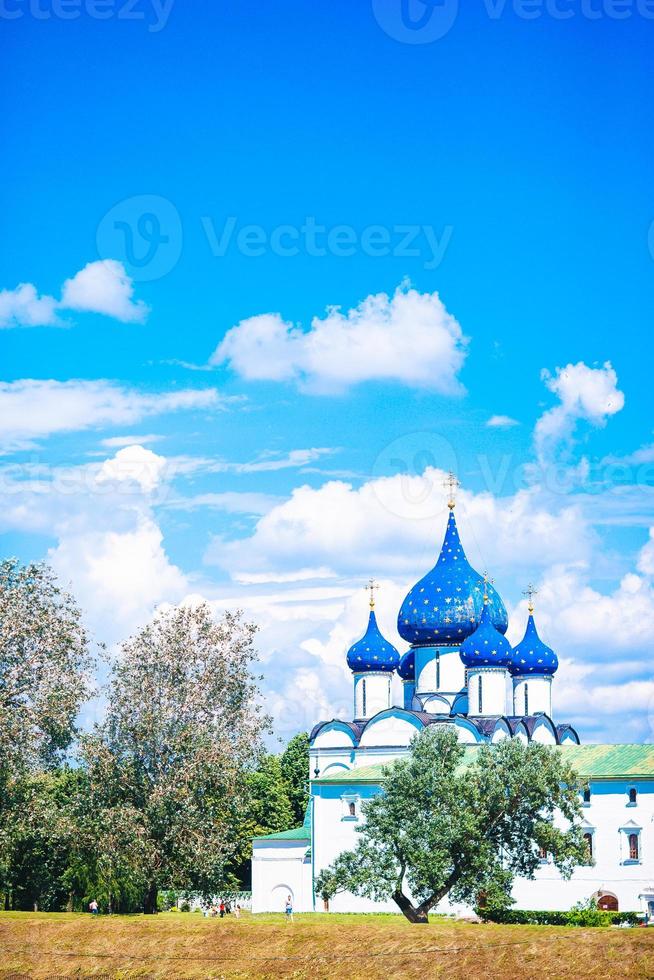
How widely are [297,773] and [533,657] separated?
16.0 meters

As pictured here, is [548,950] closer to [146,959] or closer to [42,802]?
[146,959]

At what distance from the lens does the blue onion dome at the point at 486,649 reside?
5534 centimetres

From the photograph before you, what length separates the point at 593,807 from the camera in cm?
4588

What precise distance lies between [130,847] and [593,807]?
16.0m

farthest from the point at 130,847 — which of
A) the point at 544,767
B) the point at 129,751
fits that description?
the point at 544,767

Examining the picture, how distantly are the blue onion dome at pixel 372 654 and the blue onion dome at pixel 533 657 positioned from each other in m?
5.01

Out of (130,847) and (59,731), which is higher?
(59,731)

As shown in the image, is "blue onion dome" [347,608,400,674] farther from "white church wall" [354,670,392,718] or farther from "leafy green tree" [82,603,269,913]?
"leafy green tree" [82,603,269,913]

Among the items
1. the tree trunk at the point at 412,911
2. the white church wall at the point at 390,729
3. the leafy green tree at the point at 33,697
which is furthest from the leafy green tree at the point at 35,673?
the white church wall at the point at 390,729

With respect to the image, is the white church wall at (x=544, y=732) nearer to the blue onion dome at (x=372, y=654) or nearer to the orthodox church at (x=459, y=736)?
the orthodox church at (x=459, y=736)

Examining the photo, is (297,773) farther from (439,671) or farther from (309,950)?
(309,950)

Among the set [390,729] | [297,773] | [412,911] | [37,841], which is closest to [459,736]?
[390,729]

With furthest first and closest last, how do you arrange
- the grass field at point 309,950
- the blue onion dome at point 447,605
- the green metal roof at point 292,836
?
the blue onion dome at point 447,605 < the green metal roof at point 292,836 < the grass field at point 309,950

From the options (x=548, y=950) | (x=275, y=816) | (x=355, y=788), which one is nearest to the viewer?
(x=548, y=950)
